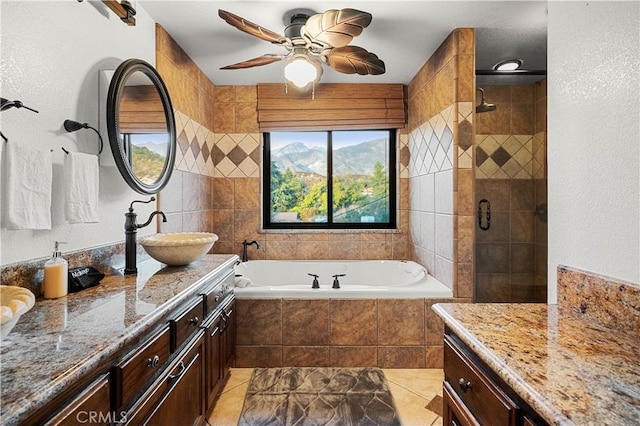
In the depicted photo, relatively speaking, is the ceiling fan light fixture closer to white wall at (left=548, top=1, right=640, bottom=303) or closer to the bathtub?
white wall at (left=548, top=1, right=640, bottom=303)

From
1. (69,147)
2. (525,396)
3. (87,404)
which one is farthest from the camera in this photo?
(69,147)

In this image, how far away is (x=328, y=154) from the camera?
12.0ft

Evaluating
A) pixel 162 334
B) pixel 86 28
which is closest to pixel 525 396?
pixel 162 334

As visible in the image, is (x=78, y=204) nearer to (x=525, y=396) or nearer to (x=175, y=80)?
(x=175, y=80)

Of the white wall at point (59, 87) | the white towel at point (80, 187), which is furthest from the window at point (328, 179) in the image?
the white towel at point (80, 187)

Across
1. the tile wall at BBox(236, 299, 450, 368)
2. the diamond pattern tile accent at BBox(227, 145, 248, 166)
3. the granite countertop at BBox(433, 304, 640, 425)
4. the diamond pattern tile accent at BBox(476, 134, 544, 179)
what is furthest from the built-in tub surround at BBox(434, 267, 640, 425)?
the diamond pattern tile accent at BBox(227, 145, 248, 166)

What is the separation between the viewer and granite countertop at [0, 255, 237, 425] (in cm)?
64

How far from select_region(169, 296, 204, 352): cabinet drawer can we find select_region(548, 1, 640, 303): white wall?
149 cm

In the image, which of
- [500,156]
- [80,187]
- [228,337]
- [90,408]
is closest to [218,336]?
[228,337]

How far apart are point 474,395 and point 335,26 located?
1.72m

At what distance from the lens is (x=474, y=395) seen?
3.04 feet

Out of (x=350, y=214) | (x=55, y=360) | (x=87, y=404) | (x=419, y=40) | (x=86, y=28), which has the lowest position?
(x=87, y=404)

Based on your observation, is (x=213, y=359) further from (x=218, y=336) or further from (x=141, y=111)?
(x=141, y=111)

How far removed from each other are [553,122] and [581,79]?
20cm
